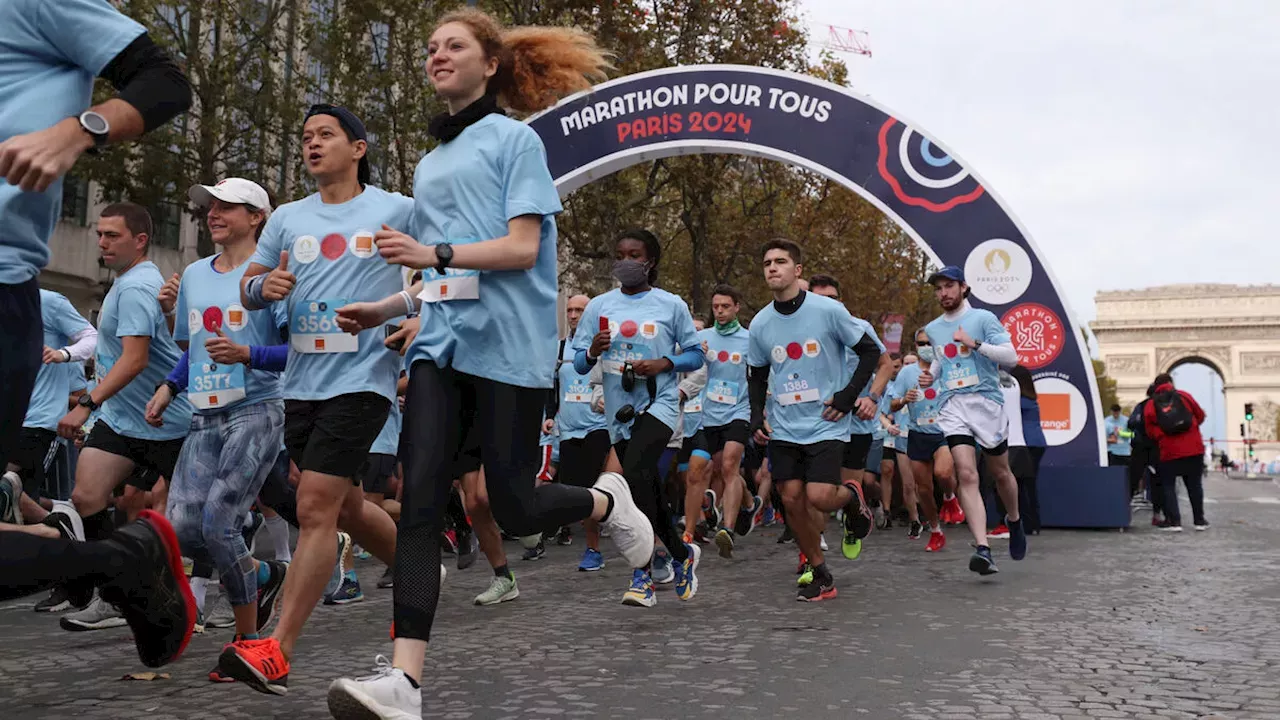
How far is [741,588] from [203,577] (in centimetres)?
321

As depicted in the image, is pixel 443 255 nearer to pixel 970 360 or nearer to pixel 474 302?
pixel 474 302

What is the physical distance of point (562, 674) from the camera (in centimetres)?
468

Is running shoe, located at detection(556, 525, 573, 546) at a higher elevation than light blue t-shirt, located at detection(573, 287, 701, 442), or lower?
lower

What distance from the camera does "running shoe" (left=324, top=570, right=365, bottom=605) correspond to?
700 centimetres

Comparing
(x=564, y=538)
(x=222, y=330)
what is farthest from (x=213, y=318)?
(x=564, y=538)

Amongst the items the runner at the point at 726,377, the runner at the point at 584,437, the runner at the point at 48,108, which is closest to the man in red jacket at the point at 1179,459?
the runner at the point at 726,377

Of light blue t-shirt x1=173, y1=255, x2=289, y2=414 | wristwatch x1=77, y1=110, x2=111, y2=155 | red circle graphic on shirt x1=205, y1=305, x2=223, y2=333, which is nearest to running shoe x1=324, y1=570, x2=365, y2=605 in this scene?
light blue t-shirt x1=173, y1=255, x2=289, y2=414

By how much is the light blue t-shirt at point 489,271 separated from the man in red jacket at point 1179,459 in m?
12.6

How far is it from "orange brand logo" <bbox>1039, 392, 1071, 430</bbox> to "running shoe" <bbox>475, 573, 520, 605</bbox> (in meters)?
9.05

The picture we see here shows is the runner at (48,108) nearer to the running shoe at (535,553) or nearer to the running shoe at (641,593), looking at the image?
the running shoe at (641,593)

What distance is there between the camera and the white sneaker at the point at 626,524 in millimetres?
5035

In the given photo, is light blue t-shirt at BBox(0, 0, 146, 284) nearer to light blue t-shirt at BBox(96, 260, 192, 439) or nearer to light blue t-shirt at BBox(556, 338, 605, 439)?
light blue t-shirt at BBox(96, 260, 192, 439)

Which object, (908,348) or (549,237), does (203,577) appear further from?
(908,348)

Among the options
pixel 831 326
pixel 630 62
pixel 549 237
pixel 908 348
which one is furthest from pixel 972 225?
pixel 908 348
